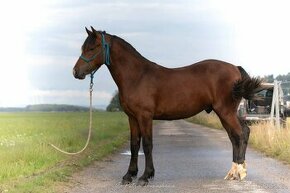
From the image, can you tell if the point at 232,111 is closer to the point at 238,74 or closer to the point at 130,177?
the point at 238,74

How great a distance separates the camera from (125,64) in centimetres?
1087

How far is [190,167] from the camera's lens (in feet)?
42.9

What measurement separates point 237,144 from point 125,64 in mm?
2571

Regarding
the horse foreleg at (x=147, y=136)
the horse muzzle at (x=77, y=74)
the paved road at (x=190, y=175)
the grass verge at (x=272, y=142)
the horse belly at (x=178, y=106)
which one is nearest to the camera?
the paved road at (x=190, y=175)

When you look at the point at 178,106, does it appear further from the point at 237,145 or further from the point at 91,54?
the point at 91,54

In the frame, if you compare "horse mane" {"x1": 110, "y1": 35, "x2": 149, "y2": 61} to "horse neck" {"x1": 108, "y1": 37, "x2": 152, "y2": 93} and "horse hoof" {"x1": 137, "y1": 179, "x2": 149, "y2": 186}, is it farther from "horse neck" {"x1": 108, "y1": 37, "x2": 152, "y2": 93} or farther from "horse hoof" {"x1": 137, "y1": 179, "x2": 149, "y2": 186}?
"horse hoof" {"x1": 137, "y1": 179, "x2": 149, "y2": 186}

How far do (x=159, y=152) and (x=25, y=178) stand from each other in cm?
712

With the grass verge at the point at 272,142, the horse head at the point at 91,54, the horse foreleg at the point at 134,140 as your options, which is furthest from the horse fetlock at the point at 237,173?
the grass verge at the point at 272,142

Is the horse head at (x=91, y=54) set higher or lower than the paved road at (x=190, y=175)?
higher

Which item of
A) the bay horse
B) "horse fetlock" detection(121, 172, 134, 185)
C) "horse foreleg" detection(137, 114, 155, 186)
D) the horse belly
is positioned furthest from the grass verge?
"horse fetlock" detection(121, 172, 134, 185)

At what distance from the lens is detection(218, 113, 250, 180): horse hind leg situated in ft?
35.3

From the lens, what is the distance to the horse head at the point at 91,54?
10570mm

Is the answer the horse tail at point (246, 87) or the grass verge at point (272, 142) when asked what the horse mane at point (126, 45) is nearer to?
the horse tail at point (246, 87)

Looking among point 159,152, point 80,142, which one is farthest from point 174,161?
point 80,142
